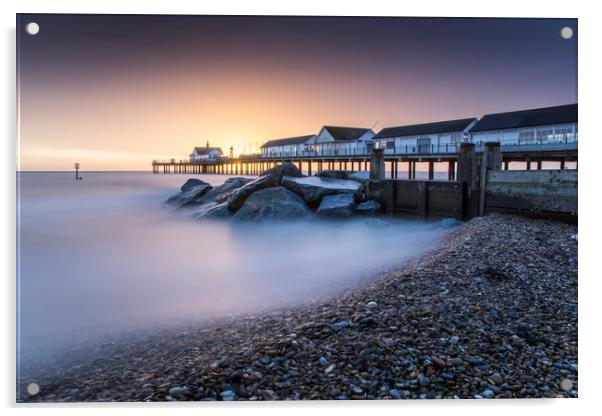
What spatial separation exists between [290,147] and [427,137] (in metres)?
8.23

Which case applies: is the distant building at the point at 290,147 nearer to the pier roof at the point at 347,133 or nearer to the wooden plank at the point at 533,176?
the pier roof at the point at 347,133

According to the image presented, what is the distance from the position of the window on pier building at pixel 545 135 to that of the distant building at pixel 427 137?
3.59m

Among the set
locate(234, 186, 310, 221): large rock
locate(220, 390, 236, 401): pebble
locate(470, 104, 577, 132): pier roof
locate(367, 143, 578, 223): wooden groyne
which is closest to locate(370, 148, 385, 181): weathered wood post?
locate(367, 143, 578, 223): wooden groyne

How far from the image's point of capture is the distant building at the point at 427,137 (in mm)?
21297

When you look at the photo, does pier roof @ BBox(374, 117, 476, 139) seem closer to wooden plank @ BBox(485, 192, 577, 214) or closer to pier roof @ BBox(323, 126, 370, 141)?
pier roof @ BBox(323, 126, 370, 141)

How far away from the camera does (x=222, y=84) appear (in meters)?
3.98

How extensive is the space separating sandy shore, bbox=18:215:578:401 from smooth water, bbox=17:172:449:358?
520 millimetres

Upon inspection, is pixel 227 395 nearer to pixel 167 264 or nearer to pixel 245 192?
pixel 167 264

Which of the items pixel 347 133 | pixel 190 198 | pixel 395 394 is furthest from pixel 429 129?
pixel 395 394

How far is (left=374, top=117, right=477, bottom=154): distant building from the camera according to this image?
21.3m

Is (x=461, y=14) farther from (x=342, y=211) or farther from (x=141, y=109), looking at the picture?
(x=342, y=211)

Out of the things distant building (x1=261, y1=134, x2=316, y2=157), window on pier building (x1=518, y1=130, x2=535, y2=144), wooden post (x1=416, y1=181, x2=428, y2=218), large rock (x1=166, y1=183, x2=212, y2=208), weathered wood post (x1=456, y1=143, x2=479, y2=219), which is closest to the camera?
weathered wood post (x1=456, y1=143, x2=479, y2=219)

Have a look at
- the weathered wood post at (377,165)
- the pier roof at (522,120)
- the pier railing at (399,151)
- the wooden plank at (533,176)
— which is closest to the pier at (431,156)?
the pier railing at (399,151)
